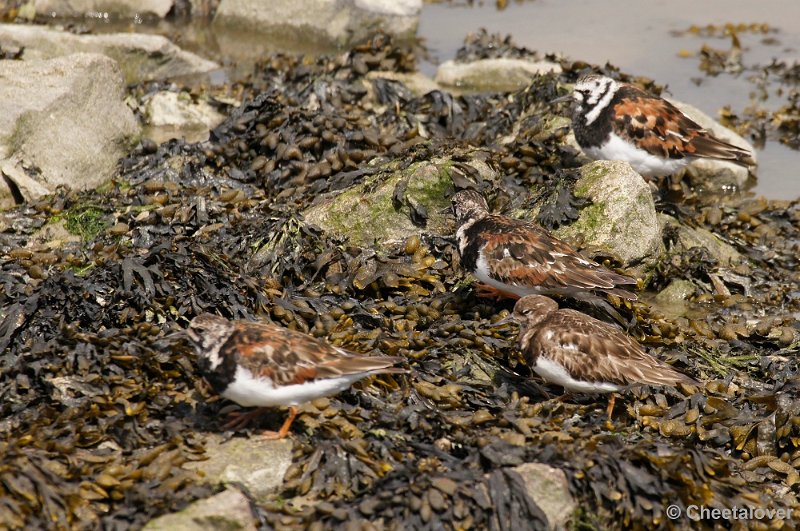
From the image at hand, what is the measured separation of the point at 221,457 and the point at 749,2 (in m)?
12.5

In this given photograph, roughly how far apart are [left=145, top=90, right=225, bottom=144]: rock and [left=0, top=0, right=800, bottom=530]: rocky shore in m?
0.03

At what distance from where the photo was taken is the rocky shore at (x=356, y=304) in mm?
4871

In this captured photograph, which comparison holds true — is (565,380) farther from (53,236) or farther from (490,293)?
(53,236)

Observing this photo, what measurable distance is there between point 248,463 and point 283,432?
10.7 inches

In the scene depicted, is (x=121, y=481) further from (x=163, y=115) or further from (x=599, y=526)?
(x=163, y=115)

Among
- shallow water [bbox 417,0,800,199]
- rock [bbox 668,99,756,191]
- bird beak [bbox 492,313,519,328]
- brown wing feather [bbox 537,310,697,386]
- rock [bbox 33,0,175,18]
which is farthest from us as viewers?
rock [bbox 33,0,175,18]

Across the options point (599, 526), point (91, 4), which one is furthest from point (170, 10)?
point (599, 526)

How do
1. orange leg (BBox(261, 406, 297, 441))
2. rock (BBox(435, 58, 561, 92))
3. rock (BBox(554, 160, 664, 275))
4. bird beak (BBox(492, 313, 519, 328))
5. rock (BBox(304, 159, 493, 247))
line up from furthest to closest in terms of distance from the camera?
rock (BBox(435, 58, 561, 92)), rock (BBox(304, 159, 493, 247)), rock (BBox(554, 160, 664, 275)), bird beak (BBox(492, 313, 519, 328)), orange leg (BBox(261, 406, 297, 441))

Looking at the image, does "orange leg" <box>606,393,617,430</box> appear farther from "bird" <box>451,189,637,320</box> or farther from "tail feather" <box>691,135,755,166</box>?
"tail feather" <box>691,135,755,166</box>

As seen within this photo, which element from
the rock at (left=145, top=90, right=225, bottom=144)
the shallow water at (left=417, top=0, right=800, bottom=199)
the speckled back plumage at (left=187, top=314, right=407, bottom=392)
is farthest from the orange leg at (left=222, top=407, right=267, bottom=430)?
the shallow water at (left=417, top=0, right=800, bottom=199)

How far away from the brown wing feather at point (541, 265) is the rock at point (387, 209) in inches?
39.1

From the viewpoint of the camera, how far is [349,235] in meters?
7.42

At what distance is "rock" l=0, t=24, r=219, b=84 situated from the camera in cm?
1165

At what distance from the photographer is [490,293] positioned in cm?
689
